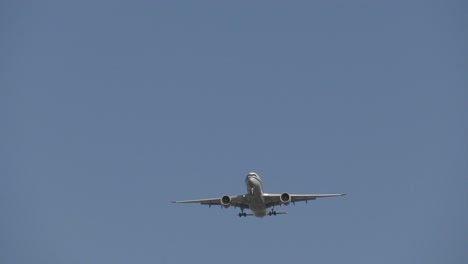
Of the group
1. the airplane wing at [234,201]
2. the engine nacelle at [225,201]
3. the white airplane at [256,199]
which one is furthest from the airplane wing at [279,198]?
the engine nacelle at [225,201]

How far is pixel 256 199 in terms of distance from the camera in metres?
71.2

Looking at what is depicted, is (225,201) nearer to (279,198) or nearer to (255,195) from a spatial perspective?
(255,195)

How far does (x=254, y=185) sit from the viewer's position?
6938 cm

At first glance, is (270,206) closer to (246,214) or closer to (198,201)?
(246,214)

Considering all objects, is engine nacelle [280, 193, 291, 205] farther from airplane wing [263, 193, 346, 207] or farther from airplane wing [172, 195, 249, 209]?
airplane wing [172, 195, 249, 209]

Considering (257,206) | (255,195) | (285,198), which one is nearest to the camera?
(255,195)

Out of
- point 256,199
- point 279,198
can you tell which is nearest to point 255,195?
point 256,199

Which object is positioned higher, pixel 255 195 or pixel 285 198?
pixel 285 198

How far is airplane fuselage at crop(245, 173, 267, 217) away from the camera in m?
69.5

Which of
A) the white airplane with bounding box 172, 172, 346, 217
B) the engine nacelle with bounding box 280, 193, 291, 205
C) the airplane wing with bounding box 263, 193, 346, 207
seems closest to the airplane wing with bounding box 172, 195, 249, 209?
the white airplane with bounding box 172, 172, 346, 217

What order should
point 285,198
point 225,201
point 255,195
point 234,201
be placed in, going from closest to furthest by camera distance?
1. point 255,195
2. point 285,198
3. point 225,201
4. point 234,201

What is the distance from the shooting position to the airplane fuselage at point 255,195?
69.5 meters

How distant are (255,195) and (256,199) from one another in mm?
777

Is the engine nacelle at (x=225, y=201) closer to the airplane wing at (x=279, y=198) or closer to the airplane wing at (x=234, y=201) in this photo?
the airplane wing at (x=234, y=201)
